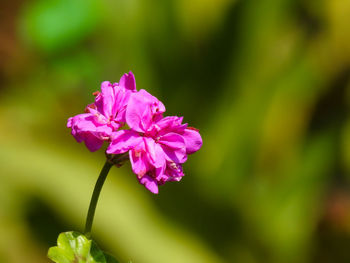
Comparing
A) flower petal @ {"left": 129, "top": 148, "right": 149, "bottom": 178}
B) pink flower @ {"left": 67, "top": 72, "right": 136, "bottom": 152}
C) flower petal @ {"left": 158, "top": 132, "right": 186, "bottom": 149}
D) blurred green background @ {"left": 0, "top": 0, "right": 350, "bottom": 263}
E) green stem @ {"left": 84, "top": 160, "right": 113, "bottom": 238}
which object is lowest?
blurred green background @ {"left": 0, "top": 0, "right": 350, "bottom": 263}

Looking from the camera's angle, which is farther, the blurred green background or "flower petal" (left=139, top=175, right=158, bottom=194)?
the blurred green background

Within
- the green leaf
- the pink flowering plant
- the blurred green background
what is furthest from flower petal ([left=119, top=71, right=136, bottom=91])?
the blurred green background

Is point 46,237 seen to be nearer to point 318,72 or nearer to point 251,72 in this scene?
Result: point 251,72

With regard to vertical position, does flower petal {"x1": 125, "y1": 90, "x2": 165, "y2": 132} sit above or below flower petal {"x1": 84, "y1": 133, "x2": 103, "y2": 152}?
above

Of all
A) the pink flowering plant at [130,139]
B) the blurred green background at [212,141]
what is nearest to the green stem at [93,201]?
the pink flowering plant at [130,139]

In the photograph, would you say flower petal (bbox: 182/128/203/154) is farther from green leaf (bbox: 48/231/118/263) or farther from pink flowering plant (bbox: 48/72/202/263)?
green leaf (bbox: 48/231/118/263)
